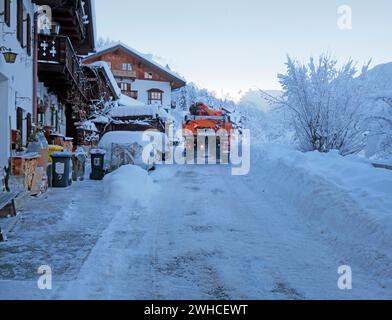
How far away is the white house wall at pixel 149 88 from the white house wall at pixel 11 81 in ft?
115

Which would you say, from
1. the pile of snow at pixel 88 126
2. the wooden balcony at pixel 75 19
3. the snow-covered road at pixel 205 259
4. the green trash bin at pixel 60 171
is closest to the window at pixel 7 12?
the green trash bin at pixel 60 171

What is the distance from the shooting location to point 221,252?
5270mm

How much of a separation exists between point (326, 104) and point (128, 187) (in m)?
7.27

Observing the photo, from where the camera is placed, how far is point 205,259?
4988 millimetres

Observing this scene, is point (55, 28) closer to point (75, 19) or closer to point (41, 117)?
point (75, 19)

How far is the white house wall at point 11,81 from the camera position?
9794 millimetres

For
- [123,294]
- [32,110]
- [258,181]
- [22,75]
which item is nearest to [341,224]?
[123,294]

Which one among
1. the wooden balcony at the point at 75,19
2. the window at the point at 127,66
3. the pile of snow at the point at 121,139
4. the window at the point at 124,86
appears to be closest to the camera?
the pile of snow at the point at 121,139

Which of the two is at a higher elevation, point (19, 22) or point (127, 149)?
point (19, 22)

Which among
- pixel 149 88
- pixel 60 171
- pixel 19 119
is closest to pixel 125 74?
pixel 149 88

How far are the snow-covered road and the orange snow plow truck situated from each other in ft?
37.7

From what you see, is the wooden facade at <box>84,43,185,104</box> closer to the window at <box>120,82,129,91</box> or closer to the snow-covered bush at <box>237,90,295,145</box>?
the window at <box>120,82,129,91</box>

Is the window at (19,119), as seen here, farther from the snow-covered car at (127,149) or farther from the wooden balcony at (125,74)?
the wooden balcony at (125,74)

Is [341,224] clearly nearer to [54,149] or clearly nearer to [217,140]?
[54,149]
